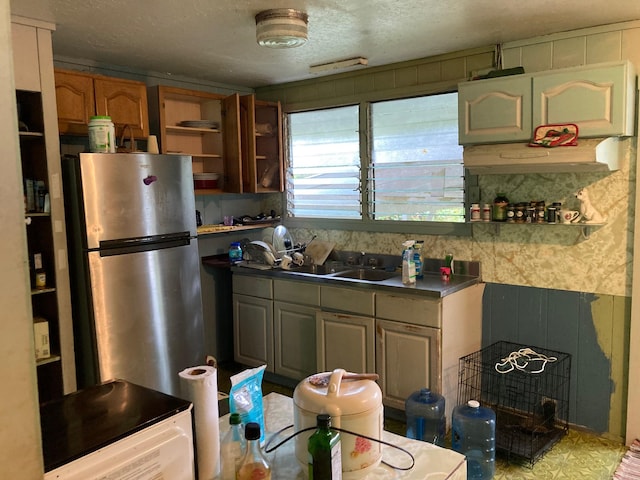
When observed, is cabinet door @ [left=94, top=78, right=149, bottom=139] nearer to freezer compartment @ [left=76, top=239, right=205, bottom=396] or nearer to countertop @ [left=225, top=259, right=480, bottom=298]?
freezer compartment @ [left=76, top=239, right=205, bottom=396]

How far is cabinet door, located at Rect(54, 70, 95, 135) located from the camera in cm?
304

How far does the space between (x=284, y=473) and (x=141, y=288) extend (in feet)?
6.49

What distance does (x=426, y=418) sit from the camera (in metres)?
3.01

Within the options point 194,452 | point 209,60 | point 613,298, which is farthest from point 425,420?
point 209,60

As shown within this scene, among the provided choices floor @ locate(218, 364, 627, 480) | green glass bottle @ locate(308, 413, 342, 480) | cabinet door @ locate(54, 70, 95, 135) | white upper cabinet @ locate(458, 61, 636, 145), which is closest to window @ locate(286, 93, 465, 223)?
white upper cabinet @ locate(458, 61, 636, 145)

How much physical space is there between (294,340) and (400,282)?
0.93 metres

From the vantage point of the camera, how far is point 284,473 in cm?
133

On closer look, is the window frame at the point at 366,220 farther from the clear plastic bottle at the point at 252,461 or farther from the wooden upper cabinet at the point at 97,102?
the clear plastic bottle at the point at 252,461

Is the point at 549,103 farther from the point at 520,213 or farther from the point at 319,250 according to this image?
the point at 319,250

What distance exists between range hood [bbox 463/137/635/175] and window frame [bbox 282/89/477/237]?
41 centimetres

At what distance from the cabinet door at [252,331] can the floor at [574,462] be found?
1.23m

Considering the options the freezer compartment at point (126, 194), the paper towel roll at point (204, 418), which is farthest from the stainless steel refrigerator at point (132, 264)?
the paper towel roll at point (204, 418)

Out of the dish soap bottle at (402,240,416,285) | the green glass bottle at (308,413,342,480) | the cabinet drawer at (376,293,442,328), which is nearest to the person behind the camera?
the green glass bottle at (308,413,342,480)

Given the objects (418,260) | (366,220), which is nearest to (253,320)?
(366,220)
